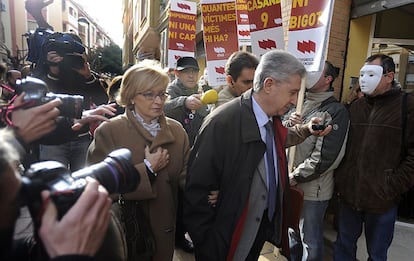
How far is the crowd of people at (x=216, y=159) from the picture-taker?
90 cm

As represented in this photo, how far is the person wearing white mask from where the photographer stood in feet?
7.79

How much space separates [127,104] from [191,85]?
1868mm

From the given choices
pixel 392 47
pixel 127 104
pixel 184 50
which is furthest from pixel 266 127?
pixel 184 50

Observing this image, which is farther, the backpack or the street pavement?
the backpack

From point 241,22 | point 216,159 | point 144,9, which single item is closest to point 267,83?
point 216,159

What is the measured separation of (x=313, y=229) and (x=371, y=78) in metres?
1.38

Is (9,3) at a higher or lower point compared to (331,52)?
higher

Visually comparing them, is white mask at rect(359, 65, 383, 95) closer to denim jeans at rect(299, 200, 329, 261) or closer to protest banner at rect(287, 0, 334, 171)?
protest banner at rect(287, 0, 334, 171)

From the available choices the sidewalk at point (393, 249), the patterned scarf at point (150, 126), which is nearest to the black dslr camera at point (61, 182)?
the patterned scarf at point (150, 126)

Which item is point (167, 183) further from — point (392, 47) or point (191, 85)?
point (392, 47)

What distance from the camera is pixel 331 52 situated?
4102mm

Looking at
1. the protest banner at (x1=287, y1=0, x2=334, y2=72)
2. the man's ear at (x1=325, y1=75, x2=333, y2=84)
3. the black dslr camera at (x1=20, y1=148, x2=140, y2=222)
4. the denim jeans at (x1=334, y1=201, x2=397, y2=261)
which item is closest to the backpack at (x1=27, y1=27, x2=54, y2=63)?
the protest banner at (x1=287, y1=0, x2=334, y2=72)

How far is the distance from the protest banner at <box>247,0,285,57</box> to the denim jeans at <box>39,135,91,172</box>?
2.10 m

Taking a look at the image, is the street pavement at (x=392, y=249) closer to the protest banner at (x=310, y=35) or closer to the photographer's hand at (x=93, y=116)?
the protest banner at (x=310, y=35)
